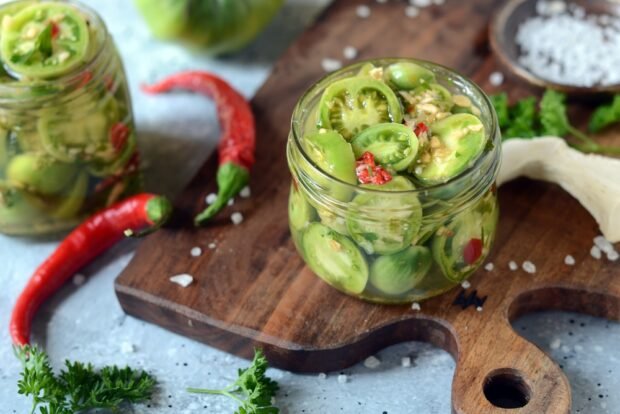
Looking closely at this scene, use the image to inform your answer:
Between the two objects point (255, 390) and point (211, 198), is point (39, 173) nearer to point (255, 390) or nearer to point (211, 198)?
point (211, 198)

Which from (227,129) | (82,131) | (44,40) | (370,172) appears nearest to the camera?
(370,172)

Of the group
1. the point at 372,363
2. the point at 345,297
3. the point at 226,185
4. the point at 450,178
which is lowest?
the point at 372,363

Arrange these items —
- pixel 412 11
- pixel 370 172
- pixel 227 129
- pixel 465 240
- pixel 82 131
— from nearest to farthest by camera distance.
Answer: pixel 370 172 → pixel 465 240 → pixel 82 131 → pixel 227 129 → pixel 412 11

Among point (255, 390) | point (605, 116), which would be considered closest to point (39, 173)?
point (255, 390)

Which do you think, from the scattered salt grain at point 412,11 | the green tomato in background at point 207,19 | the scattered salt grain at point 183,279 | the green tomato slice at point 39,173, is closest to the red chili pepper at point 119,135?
the green tomato slice at point 39,173

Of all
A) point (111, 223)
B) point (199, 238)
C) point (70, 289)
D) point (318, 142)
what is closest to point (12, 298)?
point (70, 289)

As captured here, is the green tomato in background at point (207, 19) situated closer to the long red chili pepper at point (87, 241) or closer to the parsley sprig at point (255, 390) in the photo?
the long red chili pepper at point (87, 241)

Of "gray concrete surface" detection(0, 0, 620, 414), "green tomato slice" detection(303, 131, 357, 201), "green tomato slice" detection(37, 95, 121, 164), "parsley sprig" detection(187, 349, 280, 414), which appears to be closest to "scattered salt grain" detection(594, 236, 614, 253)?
"gray concrete surface" detection(0, 0, 620, 414)

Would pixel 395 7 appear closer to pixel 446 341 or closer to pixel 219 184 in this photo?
pixel 219 184

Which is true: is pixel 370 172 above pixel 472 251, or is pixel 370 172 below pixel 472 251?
above
